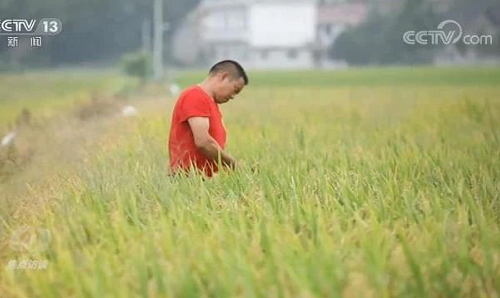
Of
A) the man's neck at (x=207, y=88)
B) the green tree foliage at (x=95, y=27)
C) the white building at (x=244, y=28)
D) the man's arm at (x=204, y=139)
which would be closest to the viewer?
the man's arm at (x=204, y=139)

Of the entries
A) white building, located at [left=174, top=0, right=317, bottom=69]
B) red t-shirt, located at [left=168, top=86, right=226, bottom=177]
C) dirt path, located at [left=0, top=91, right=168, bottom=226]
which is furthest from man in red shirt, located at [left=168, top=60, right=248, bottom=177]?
white building, located at [left=174, top=0, right=317, bottom=69]

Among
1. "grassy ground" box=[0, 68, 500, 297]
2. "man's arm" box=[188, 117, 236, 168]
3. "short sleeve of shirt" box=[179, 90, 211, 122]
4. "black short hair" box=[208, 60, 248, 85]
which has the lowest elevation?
"grassy ground" box=[0, 68, 500, 297]

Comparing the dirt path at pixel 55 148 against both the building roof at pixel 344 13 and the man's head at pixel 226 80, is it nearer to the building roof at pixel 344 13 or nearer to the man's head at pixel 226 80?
the man's head at pixel 226 80

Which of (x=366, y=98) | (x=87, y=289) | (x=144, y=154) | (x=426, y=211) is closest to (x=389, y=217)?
(x=426, y=211)

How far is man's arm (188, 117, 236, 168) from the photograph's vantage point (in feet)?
7.66

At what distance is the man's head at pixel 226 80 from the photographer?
8.13 ft

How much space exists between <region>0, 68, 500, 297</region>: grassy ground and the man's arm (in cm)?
8

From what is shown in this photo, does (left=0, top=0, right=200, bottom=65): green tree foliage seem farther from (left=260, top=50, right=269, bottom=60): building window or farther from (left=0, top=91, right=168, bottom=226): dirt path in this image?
(left=260, top=50, right=269, bottom=60): building window

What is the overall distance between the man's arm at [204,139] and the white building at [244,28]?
0.74 meters

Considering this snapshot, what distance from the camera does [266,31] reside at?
122 inches

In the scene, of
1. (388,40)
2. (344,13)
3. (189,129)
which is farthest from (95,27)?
(388,40)

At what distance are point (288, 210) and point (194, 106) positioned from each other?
0.51m

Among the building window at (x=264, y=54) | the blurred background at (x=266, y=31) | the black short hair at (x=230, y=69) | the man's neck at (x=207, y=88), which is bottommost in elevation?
the man's neck at (x=207, y=88)

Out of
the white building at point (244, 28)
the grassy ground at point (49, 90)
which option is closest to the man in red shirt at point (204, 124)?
the white building at point (244, 28)
